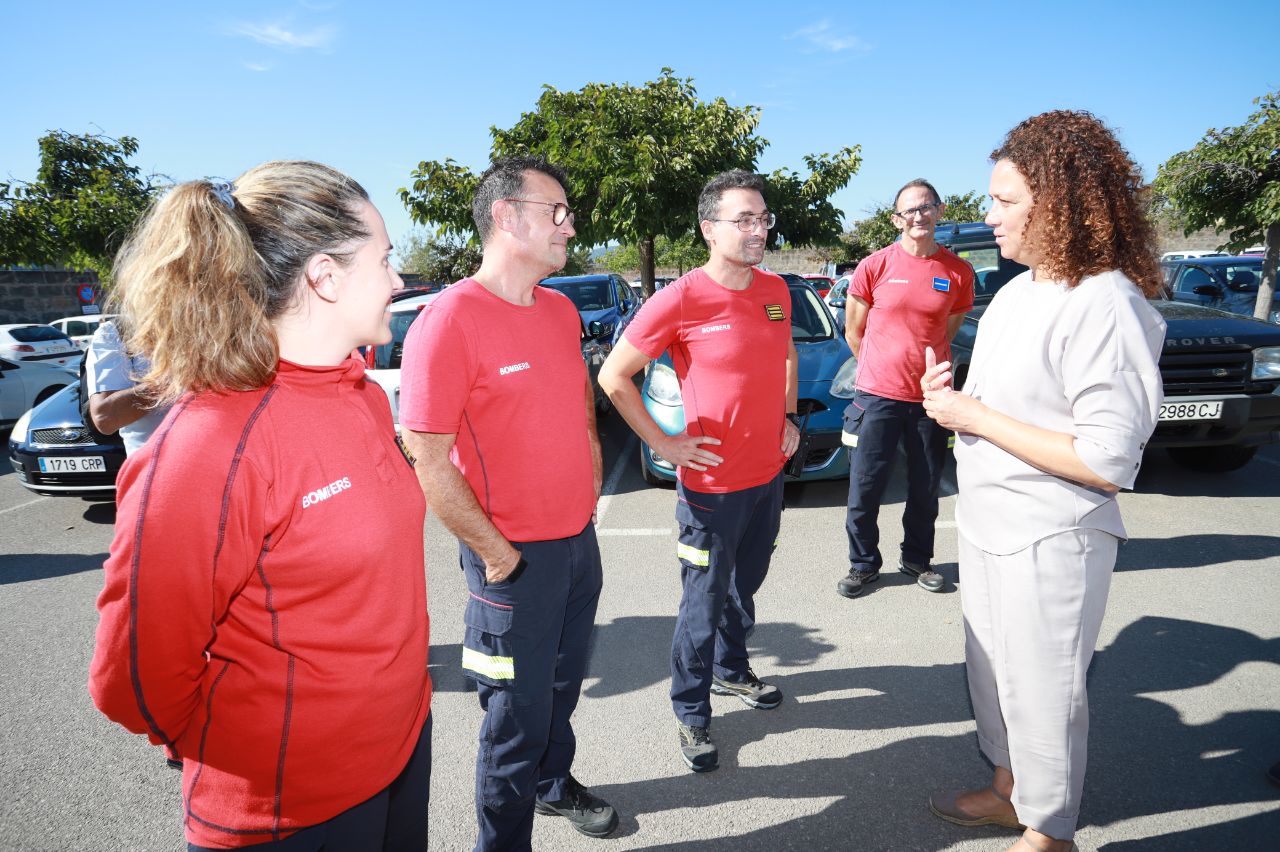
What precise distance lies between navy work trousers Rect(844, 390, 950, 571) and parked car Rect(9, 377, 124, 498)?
584 cm

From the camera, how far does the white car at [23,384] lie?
968 centimetres

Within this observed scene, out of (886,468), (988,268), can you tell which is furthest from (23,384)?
(988,268)

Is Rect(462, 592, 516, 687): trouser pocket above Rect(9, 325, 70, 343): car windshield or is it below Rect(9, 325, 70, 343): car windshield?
below

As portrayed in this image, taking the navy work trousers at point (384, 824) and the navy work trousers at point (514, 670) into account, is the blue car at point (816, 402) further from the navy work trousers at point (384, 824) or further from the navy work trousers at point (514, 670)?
the navy work trousers at point (384, 824)

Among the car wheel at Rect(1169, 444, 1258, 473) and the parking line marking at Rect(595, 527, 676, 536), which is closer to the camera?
the parking line marking at Rect(595, 527, 676, 536)

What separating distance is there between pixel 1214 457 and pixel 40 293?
30.6 meters

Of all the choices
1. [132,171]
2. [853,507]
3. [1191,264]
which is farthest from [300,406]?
[132,171]

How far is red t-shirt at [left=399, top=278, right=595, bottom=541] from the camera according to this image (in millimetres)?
1955

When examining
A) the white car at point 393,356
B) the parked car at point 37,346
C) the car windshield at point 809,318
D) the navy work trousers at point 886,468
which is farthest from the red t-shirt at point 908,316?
the parked car at point 37,346

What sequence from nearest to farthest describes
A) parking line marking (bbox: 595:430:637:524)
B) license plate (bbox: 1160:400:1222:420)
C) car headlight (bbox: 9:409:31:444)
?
license plate (bbox: 1160:400:1222:420)
parking line marking (bbox: 595:430:637:524)
car headlight (bbox: 9:409:31:444)

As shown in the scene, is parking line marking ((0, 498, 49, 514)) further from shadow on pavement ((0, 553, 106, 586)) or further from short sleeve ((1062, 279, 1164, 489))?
short sleeve ((1062, 279, 1164, 489))

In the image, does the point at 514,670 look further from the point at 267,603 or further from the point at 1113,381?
the point at 1113,381

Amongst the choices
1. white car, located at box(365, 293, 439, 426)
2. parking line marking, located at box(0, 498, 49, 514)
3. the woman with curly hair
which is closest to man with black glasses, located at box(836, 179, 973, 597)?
the woman with curly hair

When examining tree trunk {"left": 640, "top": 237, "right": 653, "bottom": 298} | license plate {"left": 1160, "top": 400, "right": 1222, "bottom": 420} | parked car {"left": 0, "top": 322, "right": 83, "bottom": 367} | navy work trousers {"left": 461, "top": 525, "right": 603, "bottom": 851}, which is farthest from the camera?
tree trunk {"left": 640, "top": 237, "right": 653, "bottom": 298}
